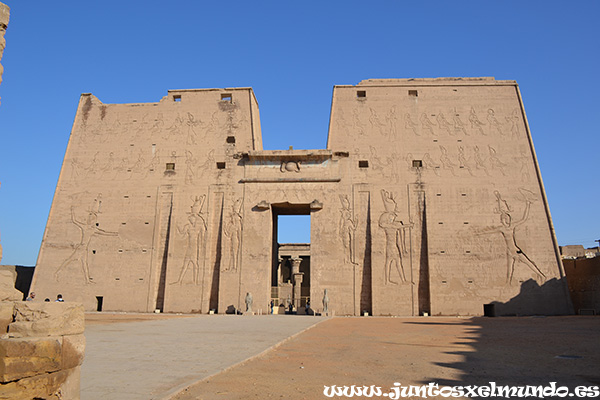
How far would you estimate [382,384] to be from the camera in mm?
4723

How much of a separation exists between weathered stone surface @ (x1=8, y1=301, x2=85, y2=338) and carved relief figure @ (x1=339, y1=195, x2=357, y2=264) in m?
17.6

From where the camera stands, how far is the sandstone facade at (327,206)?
66.5 feet

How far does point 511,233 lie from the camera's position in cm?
2045

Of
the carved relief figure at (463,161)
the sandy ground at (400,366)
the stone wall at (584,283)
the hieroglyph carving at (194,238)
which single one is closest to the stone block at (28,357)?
the sandy ground at (400,366)

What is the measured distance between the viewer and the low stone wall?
3059mm

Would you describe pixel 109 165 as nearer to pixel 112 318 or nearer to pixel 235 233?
pixel 235 233

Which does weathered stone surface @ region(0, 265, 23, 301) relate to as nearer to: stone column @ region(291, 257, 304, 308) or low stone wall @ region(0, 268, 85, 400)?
low stone wall @ region(0, 268, 85, 400)

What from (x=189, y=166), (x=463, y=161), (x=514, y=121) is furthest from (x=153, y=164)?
(x=514, y=121)

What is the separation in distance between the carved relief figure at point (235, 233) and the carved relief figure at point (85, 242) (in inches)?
221

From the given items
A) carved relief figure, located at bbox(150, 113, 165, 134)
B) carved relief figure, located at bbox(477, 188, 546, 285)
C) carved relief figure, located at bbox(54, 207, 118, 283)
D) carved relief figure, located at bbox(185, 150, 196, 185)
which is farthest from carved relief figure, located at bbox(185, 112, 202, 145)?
carved relief figure, located at bbox(477, 188, 546, 285)

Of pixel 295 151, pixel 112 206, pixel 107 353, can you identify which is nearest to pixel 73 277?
pixel 112 206

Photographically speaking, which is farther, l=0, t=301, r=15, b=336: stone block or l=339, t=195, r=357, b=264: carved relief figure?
l=339, t=195, r=357, b=264: carved relief figure

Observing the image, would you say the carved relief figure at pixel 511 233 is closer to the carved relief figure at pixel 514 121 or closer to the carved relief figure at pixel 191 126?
the carved relief figure at pixel 514 121

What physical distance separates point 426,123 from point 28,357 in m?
21.5
